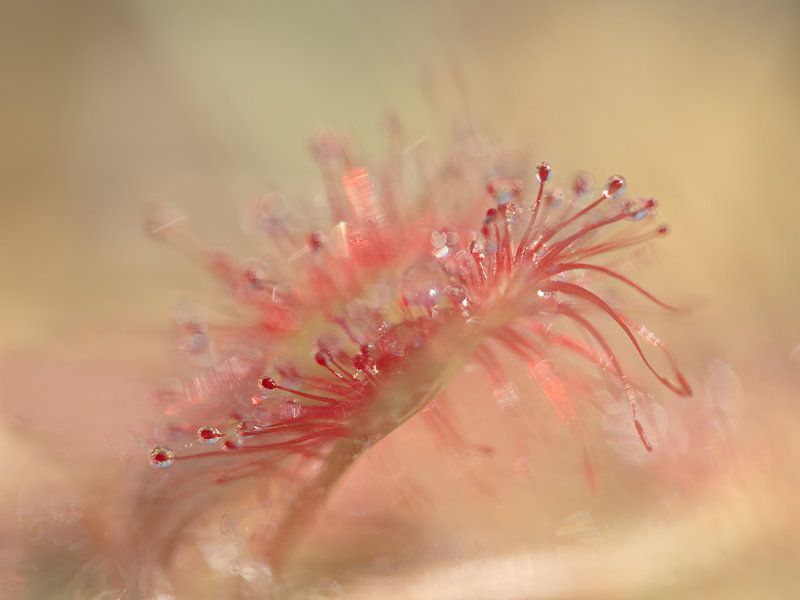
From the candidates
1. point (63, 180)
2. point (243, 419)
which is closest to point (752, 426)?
point (243, 419)

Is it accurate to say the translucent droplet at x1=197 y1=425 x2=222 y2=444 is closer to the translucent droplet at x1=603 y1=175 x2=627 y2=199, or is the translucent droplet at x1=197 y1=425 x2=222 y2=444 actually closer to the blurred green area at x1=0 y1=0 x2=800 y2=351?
the translucent droplet at x1=603 y1=175 x2=627 y2=199

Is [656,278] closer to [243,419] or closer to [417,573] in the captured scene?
[417,573]

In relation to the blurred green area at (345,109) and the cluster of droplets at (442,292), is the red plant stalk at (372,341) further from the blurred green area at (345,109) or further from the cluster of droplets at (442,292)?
the blurred green area at (345,109)

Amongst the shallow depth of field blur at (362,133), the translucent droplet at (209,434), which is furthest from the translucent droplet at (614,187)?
the shallow depth of field blur at (362,133)

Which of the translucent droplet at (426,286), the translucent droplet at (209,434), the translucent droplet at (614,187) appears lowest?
the translucent droplet at (209,434)

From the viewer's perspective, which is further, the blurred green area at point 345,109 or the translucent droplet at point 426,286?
the blurred green area at point 345,109

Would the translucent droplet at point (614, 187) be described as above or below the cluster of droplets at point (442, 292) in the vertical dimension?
above
